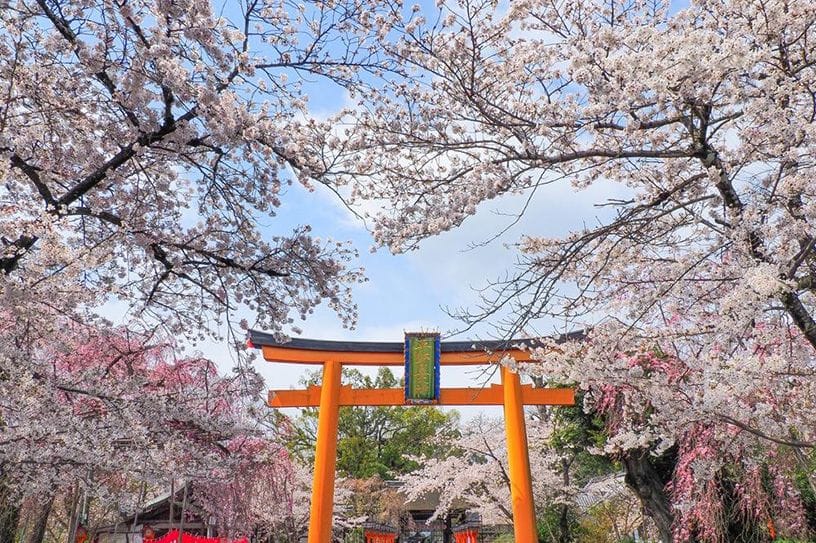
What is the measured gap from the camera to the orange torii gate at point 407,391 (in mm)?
9758

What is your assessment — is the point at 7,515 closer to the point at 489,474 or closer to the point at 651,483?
the point at 651,483

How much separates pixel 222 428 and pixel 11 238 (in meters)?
3.89

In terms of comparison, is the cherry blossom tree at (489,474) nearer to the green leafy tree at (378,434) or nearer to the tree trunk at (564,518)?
the tree trunk at (564,518)

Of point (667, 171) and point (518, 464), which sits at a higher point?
point (667, 171)

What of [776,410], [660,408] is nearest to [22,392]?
[660,408]

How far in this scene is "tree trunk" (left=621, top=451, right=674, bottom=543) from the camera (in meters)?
8.12

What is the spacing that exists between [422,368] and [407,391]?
535 millimetres

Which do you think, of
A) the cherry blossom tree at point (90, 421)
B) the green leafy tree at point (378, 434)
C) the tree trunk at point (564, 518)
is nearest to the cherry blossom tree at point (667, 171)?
the cherry blossom tree at point (90, 421)

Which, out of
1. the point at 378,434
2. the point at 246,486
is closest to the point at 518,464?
the point at 246,486

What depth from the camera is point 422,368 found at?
10406mm

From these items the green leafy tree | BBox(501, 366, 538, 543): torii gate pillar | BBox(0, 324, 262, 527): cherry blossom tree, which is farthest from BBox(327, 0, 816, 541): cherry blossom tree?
the green leafy tree

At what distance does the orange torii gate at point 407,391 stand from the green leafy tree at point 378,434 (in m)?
11.6

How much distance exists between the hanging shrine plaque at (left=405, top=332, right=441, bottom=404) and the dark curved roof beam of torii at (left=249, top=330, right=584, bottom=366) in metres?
0.38

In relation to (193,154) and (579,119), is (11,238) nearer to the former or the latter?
(193,154)
